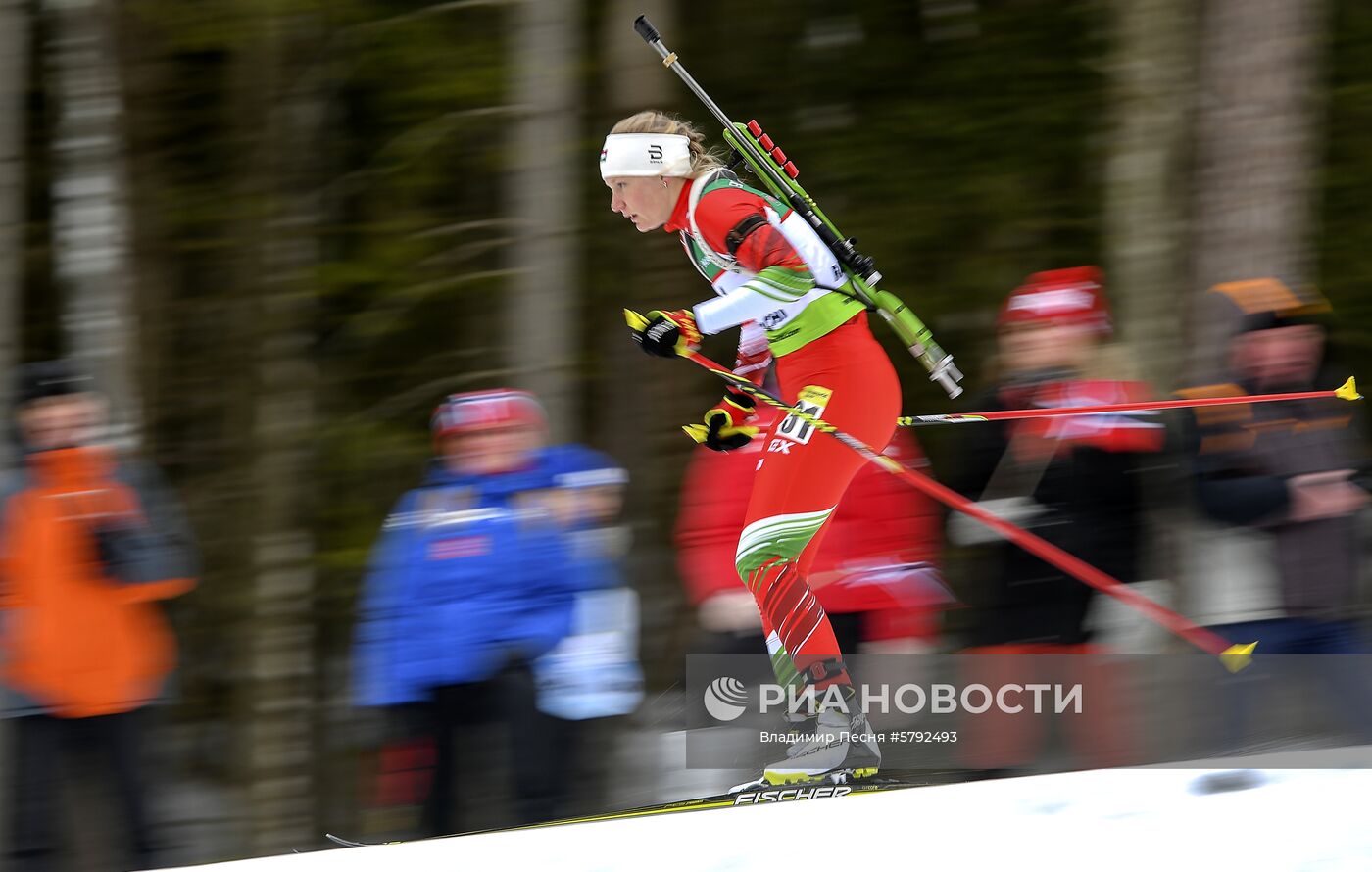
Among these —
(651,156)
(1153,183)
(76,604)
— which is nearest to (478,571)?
(76,604)

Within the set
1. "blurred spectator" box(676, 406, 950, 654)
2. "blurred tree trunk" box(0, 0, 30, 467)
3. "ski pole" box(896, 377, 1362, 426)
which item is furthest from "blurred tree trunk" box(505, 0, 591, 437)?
"ski pole" box(896, 377, 1362, 426)

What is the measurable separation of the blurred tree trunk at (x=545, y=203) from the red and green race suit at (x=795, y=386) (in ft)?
5.67

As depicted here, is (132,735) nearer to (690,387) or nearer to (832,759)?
(832,759)

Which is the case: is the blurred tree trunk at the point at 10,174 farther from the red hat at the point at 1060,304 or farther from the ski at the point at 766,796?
the red hat at the point at 1060,304

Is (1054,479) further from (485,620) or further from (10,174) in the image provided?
(10,174)

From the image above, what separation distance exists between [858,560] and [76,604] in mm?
1969

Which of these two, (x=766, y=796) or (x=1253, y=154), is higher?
(x=1253, y=154)

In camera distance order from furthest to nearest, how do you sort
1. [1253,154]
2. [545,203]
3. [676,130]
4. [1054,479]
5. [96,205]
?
[96,205], [545,203], [1253,154], [1054,479], [676,130]

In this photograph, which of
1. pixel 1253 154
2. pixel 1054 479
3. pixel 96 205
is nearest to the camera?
pixel 1054 479

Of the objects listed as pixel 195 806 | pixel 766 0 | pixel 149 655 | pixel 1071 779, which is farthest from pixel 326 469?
pixel 1071 779

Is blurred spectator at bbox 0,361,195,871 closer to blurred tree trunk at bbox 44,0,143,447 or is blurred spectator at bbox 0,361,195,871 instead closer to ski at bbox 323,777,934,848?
ski at bbox 323,777,934,848

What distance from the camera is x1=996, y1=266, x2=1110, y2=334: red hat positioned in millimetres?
3631

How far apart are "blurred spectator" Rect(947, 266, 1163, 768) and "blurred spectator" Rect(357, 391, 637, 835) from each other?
100 cm

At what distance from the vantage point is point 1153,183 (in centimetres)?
480
